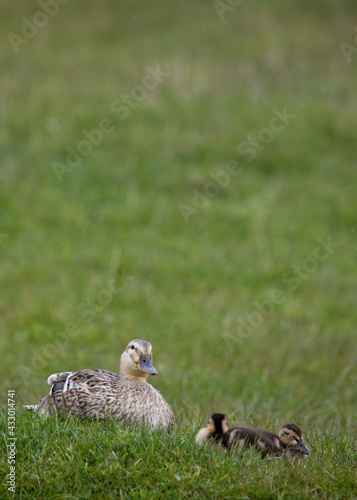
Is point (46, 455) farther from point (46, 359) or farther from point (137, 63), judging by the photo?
point (137, 63)

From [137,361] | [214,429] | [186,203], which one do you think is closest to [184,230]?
[186,203]

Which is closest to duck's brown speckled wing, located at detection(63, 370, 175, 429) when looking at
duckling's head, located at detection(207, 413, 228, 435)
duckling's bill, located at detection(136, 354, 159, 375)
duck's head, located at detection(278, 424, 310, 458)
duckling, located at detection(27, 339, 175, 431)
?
duckling, located at detection(27, 339, 175, 431)

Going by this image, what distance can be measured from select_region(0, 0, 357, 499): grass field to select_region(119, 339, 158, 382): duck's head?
1.43ft

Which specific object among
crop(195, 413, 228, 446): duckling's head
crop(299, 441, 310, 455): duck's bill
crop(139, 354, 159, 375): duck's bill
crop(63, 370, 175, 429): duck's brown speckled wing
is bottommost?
crop(299, 441, 310, 455): duck's bill

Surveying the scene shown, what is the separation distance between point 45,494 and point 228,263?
24.4ft

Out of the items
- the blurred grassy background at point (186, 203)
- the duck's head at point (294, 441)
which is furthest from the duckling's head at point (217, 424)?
the blurred grassy background at point (186, 203)

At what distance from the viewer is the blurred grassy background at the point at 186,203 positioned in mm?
8273

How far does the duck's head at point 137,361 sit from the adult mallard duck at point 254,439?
0.50 metres

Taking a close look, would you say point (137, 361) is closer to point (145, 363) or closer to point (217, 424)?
point (145, 363)

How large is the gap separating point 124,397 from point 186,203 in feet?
26.7

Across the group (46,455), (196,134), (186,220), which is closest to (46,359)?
(46,455)

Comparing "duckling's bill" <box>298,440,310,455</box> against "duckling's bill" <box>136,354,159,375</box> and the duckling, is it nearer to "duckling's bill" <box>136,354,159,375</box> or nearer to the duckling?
the duckling

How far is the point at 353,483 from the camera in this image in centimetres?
432

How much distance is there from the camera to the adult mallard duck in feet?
15.1
